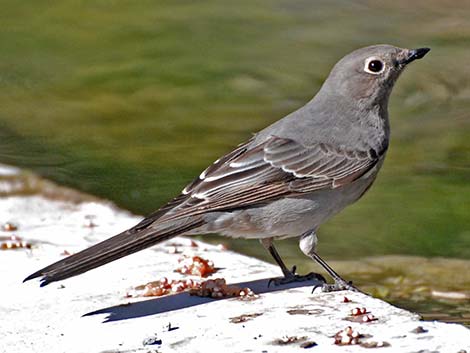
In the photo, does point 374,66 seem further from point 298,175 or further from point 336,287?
point 336,287

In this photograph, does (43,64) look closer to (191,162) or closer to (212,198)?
(191,162)

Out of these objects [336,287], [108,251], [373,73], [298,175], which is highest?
[373,73]

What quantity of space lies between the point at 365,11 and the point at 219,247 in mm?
6997

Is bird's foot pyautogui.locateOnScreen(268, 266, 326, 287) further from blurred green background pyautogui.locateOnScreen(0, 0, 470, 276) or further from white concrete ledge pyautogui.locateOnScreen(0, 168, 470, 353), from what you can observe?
blurred green background pyautogui.locateOnScreen(0, 0, 470, 276)

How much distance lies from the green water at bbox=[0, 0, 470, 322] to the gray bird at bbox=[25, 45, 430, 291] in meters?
1.21

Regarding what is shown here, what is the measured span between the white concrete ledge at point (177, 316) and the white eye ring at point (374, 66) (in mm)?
1161

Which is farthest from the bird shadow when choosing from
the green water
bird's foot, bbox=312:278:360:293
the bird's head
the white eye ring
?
the green water

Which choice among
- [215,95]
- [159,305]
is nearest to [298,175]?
[159,305]

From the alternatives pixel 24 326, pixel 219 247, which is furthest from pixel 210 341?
pixel 219 247

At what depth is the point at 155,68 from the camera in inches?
459

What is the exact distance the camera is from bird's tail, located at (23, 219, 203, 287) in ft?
17.9

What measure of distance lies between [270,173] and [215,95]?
5000 mm

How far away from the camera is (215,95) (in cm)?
Result: 1111

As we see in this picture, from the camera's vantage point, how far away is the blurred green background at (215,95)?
818 cm
